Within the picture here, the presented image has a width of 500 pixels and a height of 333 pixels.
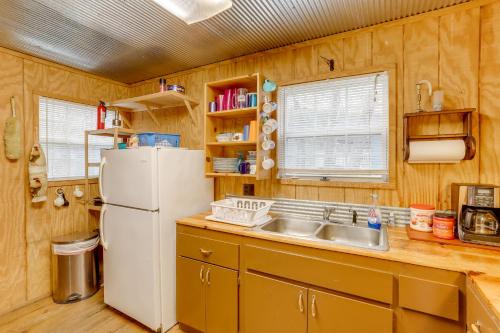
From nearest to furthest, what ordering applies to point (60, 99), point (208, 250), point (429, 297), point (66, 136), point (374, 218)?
point (429, 297)
point (374, 218)
point (208, 250)
point (60, 99)
point (66, 136)

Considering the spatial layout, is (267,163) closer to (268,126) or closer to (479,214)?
(268,126)

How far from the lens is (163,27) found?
74.5 inches

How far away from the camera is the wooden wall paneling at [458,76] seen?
1.60 metres

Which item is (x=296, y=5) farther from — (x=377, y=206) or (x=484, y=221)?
(x=484, y=221)

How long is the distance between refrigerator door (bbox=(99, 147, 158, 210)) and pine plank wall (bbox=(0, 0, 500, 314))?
779 mm

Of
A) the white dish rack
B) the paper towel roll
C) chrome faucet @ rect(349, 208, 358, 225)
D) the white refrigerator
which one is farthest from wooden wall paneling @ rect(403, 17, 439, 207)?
the white refrigerator

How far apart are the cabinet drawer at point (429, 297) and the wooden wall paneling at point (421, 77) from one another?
72 cm

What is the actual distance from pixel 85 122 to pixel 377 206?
3165 millimetres

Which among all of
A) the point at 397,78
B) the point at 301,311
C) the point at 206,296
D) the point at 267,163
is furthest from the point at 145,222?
the point at 397,78

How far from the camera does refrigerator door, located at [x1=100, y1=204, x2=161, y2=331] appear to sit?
196cm

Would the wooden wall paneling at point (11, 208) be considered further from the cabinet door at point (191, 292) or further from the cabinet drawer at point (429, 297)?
the cabinet drawer at point (429, 297)

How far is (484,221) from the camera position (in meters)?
1.42

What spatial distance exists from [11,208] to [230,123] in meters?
2.19

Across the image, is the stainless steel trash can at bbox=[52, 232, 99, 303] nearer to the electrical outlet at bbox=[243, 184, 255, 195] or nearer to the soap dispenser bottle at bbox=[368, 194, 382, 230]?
the electrical outlet at bbox=[243, 184, 255, 195]
